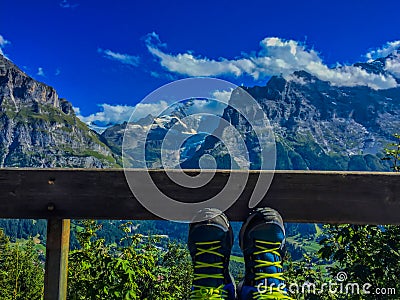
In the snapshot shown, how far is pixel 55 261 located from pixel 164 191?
0.63 m

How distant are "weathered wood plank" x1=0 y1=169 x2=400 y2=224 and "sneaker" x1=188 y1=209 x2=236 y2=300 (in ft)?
0.62

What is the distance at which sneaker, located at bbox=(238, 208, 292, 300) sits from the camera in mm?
2203

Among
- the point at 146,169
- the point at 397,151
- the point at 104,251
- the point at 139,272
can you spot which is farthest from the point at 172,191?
the point at 397,151

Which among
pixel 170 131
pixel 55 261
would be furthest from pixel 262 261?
pixel 55 261

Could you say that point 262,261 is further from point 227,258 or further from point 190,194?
point 190,194

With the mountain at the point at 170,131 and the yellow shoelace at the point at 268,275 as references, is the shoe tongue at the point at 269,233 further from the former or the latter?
the mountain at the point at 170,131

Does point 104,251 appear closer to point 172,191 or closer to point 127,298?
point 127,298

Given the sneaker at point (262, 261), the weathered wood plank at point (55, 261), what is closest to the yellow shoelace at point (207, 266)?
the sneaker at point (262, 261)

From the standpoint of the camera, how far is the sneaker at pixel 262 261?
2203mm

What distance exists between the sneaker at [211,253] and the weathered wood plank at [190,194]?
0.62 feet

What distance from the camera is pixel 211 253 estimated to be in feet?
7.54

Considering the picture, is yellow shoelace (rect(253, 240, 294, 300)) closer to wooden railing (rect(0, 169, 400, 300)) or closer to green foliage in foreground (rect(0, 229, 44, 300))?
wooden railing (rect(0, 169, 400, 300))

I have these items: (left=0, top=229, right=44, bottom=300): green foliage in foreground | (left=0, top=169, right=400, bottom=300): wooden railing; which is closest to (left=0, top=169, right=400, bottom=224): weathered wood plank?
(left=0, top=169, right=400, bottom=300): wooden railing

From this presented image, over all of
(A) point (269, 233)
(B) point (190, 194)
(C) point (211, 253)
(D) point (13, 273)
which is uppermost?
(B) point (190, 194)
